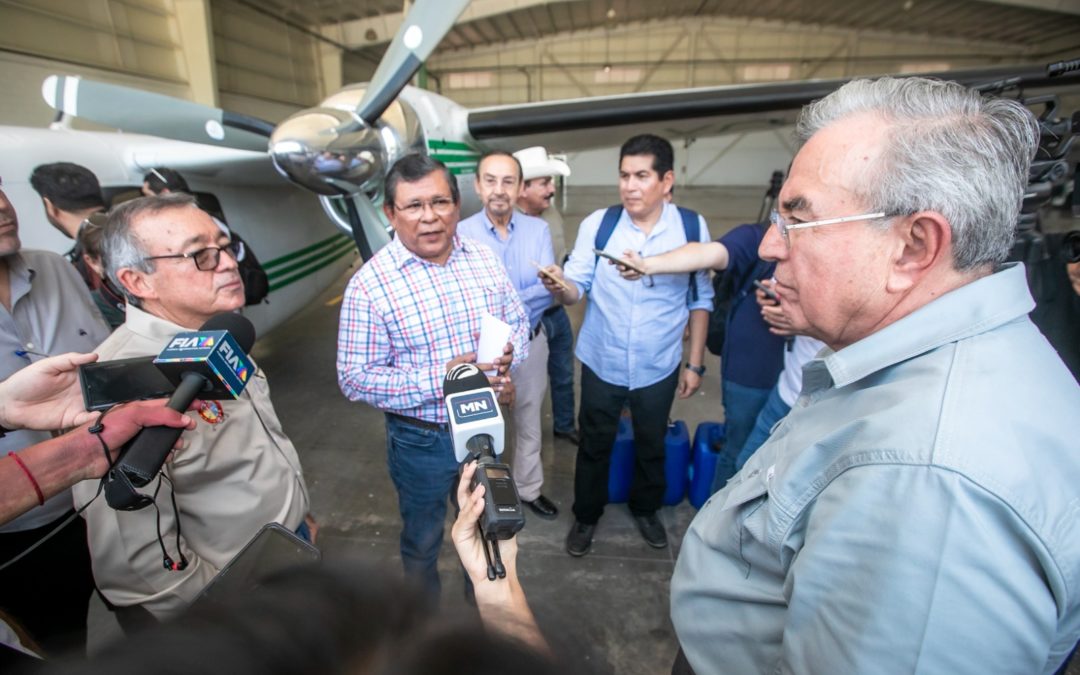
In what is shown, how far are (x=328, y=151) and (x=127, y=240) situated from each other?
2.03 metres

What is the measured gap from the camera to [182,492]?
4.18ft

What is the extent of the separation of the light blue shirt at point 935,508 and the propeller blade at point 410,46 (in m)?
3.27

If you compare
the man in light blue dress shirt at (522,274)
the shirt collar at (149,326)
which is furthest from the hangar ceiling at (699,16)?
the shirt collar at (149,326)

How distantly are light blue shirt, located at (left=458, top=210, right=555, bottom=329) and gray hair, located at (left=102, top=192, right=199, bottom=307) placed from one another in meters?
1.59

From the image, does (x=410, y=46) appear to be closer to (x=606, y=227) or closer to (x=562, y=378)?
(x=606, y=227)

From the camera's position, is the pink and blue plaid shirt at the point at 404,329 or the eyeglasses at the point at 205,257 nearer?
the eyeglasses at the point at 205,257

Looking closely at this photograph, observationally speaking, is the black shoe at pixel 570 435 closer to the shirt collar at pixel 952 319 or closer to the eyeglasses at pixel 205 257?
the eyeglasses at pixel 205 257

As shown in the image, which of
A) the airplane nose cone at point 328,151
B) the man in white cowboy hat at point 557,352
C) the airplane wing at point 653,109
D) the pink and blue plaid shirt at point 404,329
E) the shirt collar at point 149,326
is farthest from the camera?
the airplane wing at point 653,109

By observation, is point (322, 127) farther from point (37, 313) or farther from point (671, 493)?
point (671, 493)

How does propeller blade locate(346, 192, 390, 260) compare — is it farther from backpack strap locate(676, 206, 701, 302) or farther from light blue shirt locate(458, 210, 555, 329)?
backpack strap locate(676, 206, 701, 302)

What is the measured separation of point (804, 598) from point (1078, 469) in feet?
1.28

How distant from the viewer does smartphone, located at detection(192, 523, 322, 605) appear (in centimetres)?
54

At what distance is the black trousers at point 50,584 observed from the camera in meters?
1.57

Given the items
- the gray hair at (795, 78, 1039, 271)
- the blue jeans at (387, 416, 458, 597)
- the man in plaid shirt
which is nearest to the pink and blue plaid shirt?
the man in plaid shirt
